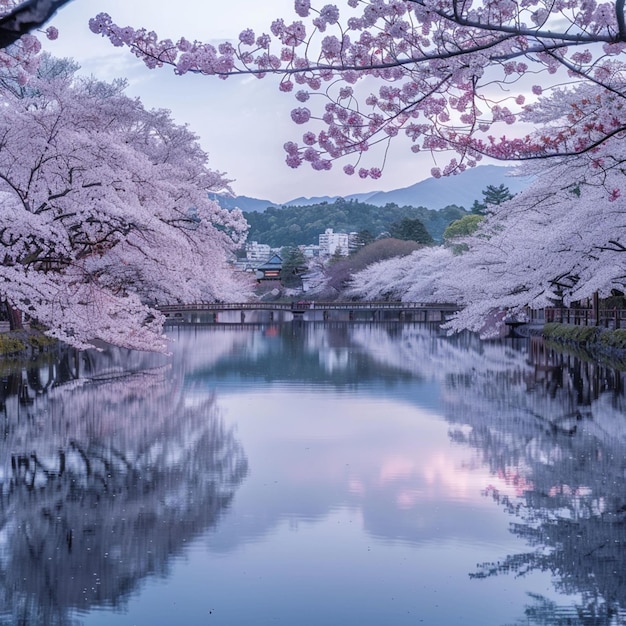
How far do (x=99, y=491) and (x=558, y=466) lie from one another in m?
5.42

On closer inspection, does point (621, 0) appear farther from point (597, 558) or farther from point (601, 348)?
point (601, 348)

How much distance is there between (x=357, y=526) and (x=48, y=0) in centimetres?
558

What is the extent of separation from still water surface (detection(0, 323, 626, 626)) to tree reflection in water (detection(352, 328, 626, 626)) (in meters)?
0.03

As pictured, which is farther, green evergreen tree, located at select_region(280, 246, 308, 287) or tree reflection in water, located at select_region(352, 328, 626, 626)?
green evergreen tree, located at select_region(280, 246, 308, 287)

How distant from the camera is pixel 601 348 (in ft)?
108

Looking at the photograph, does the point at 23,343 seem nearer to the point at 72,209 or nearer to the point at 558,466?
the point at 72,209

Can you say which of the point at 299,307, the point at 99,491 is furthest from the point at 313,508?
the point at 299,307

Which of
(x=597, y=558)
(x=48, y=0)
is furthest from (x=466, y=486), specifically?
(x=48, y=0)

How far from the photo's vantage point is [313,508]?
9.09 m

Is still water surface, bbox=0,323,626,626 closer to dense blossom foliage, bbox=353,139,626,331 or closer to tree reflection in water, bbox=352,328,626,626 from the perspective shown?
tree reflection in water, bbox=352,328,626,626

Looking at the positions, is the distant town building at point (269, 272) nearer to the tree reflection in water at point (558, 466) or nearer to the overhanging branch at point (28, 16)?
the tree reflection in water at point (558, 466)

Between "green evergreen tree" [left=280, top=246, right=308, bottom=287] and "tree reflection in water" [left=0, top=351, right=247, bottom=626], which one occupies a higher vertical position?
"green evergreen tree" [left=280, top=246, right=308, bottom=287]

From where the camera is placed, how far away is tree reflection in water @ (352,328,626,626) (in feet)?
22.3

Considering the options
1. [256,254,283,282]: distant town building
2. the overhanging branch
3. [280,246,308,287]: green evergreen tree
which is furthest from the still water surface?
[256,254,283,282]: distant town building
